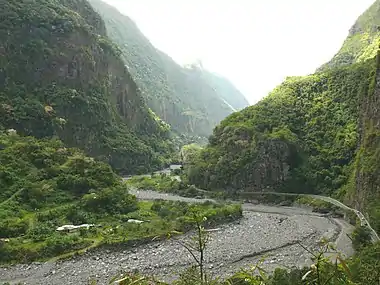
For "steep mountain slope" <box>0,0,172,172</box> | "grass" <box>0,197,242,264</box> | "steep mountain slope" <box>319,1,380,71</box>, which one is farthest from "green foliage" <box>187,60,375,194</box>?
"steep mountain slope" <box>319,1,380,71</box>

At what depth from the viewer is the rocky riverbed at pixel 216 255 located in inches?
1346

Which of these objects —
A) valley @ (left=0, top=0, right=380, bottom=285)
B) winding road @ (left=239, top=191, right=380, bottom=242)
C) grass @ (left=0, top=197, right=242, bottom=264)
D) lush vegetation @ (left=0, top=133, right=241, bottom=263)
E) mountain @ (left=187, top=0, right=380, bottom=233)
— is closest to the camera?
valley @ (left=0, top=0, right=380, bottom=285)

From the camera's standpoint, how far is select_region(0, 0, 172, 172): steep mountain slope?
83812mm

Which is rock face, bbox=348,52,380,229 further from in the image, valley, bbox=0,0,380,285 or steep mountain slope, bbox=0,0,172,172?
steep mountain slope, bbox=0,0,172,172

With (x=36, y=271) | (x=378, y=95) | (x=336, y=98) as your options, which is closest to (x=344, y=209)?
(x=378, y=95)

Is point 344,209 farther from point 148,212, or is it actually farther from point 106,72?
point 106,72

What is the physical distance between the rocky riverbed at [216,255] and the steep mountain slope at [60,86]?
149 ft

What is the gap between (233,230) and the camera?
50.6 meters

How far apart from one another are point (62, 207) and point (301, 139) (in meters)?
48.8

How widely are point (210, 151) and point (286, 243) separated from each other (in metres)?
43.3

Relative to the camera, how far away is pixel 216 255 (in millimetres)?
39406

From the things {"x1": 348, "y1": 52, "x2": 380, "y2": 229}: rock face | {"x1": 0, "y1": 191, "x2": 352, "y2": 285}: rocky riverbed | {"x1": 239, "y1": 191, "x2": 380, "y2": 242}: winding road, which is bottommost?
{"x1": 0, "y1": 191, "x2": 352, "y2": 285}: rocky riverbed

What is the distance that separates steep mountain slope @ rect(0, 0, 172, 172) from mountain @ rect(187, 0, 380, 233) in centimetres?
2562

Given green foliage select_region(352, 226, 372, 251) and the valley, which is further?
the valley
